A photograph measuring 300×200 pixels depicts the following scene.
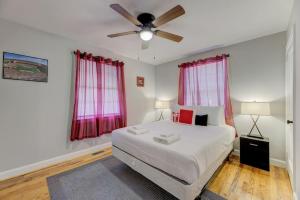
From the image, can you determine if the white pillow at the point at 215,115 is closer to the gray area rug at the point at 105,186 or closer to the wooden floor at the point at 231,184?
the wooden floor at the point at 231,184

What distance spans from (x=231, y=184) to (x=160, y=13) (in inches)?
112

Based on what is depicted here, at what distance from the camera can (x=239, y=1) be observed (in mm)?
1751

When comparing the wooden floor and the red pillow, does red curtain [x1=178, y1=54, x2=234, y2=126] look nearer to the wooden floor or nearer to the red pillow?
the red pillow

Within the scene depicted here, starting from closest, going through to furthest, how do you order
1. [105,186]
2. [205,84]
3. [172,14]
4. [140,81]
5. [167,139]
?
[172,14], [167,139], [105,186], [205,84], [140,81]

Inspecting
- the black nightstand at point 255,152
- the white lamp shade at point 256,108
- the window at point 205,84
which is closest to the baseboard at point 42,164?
the window at point 205,84

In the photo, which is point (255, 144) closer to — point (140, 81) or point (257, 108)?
point (257, 108)

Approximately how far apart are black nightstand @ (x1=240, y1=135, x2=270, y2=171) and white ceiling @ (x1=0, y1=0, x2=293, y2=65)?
210 centimetres

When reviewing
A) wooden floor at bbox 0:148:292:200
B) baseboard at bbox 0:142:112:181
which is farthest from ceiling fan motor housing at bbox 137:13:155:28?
baseboard at bbox 0:142:112:181

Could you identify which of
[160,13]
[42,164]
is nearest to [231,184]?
[160,13]

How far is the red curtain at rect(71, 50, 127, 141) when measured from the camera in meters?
2.96

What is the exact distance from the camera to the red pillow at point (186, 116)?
10.4ft

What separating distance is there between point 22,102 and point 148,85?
3.36m

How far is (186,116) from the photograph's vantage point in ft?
10.6

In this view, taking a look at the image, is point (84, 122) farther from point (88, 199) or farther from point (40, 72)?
point (88, 199)
